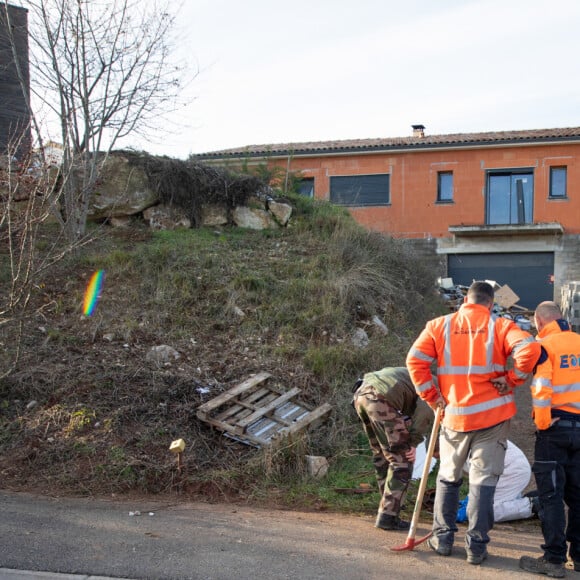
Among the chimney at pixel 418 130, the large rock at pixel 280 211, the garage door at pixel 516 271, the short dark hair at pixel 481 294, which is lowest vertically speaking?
the short dark hair at pixel 481 294

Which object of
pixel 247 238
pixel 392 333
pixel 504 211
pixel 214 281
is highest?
pixel 504 211

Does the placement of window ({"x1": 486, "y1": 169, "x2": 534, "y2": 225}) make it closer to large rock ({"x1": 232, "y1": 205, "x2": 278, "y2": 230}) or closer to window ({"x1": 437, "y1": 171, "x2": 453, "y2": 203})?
window ({"x1": 437, "y1": 171, "x2": 453, "y2": 203})

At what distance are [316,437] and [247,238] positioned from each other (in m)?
6.39

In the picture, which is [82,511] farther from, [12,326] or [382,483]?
[12,326]

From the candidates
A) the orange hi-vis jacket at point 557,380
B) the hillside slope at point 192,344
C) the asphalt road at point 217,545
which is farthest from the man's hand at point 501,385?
the hillside slope at point 192,344

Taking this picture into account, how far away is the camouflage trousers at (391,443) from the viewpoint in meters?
4.80

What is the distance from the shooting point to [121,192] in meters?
12.7

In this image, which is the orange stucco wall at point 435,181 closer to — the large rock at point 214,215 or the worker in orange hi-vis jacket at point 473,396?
the large rock at point 214,215

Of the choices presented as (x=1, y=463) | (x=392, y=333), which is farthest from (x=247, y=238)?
(x=1, y=463)

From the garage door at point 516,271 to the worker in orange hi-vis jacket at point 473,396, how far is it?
1895 centimetres

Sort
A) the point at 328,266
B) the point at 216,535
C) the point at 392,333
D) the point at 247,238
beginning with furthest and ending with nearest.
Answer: the point at 247,238 < the point at 328,266 < the point at 392,333 < the point at 216,535

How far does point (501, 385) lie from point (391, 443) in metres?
1.03

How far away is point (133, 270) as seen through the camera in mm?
10602

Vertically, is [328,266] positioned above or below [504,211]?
below
